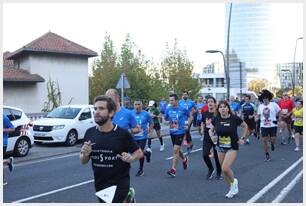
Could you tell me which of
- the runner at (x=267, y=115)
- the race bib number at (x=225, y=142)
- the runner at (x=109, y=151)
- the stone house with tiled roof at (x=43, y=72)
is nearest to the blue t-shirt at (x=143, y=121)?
the race bib number at (x=225, y=142)

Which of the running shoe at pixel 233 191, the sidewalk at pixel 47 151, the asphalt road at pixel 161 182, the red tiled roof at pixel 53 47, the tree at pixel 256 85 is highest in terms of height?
the red tiled roof at pixel 53 47

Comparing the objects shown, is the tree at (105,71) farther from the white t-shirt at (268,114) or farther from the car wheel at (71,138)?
the white t-shirt at (268,114)

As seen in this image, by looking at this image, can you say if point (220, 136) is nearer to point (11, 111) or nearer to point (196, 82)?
point (11, 111)

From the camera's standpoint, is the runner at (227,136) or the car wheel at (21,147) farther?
the car wheel at (21,147)

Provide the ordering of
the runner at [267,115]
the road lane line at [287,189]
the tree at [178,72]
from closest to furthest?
the road lane line at [287,189] < the runner at [267,115] < the tree at [178,72]

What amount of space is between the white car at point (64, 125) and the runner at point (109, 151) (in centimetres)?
1272

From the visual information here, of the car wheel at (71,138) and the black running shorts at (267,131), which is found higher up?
the black running shorts at (267,131)

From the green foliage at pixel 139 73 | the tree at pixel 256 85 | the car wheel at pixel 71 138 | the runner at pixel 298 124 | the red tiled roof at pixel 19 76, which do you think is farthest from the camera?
the tree at pixel 256 85

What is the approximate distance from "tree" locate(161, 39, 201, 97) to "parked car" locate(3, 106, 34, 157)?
32.4 metres

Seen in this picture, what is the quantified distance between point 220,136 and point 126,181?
3.94 m

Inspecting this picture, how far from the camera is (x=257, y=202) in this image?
770 cm

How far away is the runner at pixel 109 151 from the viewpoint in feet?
15.8

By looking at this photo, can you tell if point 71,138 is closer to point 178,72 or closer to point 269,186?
point 269,186

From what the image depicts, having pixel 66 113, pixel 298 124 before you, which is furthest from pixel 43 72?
pixel 298 124
